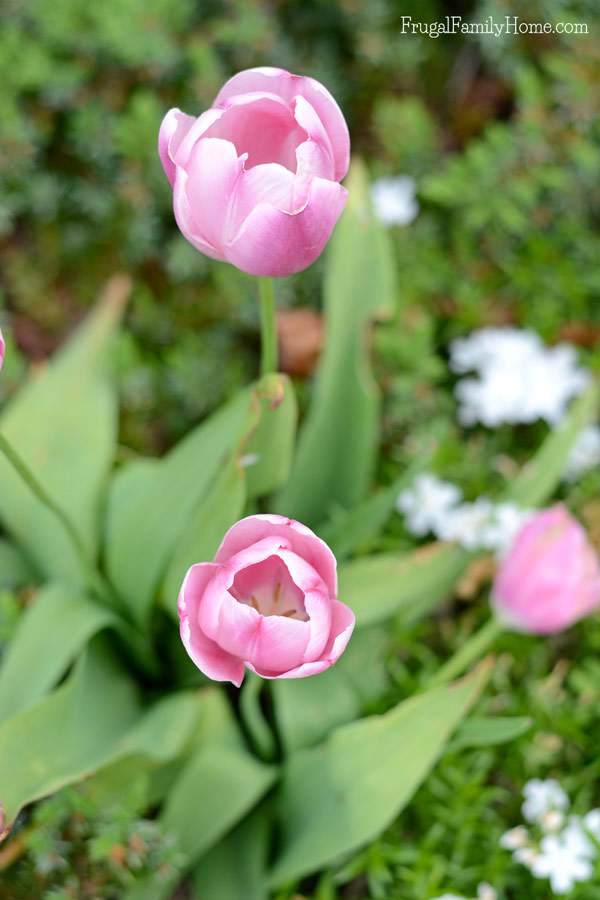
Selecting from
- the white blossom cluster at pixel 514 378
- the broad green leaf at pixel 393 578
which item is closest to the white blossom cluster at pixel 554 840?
the broad green leaf at pixel 393 578

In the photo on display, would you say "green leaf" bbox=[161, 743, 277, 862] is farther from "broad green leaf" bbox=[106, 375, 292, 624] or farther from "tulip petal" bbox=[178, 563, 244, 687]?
"tulip petal" bbox=[178, 563, 244, 687]

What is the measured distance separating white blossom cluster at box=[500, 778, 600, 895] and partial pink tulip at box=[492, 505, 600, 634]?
237 mm

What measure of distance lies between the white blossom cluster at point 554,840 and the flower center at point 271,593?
0.51 metres

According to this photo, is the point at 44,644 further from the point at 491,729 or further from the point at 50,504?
the point at 491,729

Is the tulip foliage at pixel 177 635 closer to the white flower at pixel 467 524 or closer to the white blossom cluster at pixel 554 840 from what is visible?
the white flower at pixel 467 524

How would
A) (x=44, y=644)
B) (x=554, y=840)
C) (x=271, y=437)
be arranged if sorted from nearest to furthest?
(x=271, y=437)
(x=44, y=644)
(x=554, y=840)

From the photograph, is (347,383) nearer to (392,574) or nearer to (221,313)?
(392,574)

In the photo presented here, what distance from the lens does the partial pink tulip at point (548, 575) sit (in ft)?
3.31

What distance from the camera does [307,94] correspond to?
70cm

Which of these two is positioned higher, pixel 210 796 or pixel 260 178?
pixel 260 178

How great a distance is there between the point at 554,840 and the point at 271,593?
55cm

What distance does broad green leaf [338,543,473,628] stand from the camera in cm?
102

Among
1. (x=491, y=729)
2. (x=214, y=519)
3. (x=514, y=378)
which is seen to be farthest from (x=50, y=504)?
(x=514, y=378)

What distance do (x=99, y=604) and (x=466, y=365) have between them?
0.81m
